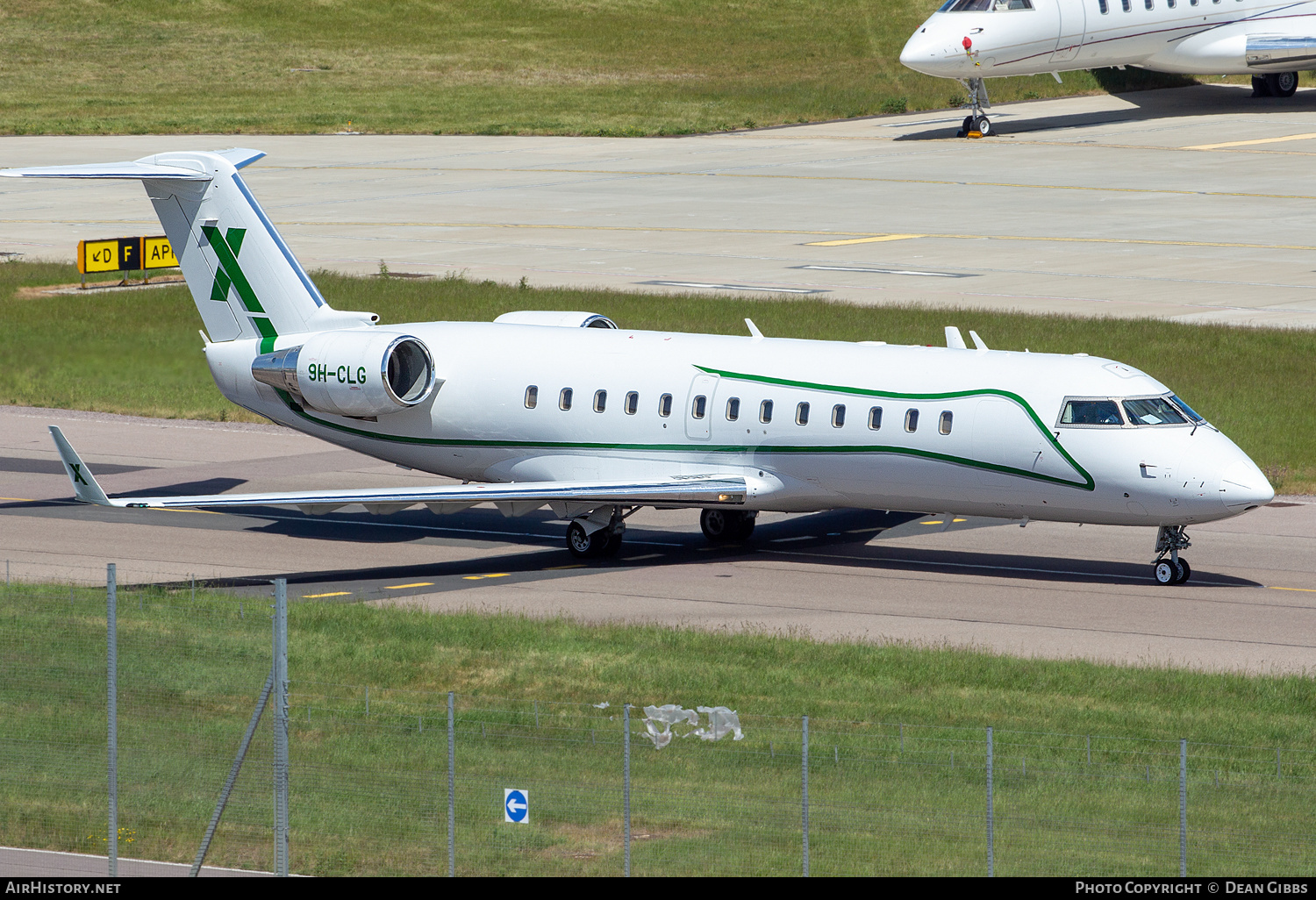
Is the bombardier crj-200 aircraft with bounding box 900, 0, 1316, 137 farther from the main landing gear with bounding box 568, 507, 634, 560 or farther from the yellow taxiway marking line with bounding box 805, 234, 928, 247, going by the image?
the main landing gear with bounding box 568, 507, 634, 560

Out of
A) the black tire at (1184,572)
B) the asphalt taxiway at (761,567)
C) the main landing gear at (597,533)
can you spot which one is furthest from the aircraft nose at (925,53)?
the black tire at (1184,572)

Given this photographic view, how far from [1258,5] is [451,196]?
3287 cm

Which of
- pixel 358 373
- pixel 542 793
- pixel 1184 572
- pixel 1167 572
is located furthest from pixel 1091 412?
pixel 542 793

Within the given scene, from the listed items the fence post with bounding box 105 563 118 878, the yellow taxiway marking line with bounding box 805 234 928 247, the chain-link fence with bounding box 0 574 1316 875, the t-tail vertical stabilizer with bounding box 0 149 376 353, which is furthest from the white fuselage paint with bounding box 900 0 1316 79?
Answer: the fence post with bounding box 105 563 118 878

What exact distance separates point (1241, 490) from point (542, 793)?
48.4 feet

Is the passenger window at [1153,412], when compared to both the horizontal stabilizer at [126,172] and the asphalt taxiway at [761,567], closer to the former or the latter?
the asphalt taxiway at [761,567]

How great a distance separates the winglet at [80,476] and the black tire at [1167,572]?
15.9 meters

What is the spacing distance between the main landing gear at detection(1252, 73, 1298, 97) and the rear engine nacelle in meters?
62.4

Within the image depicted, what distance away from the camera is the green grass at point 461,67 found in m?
94.8

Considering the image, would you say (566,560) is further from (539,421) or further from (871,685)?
(871,685)

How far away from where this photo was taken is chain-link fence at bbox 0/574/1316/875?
17.5m

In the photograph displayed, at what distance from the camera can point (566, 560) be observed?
3375 centimetres

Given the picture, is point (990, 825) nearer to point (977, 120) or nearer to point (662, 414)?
point (662, 414)

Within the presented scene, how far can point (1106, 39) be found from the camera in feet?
251
